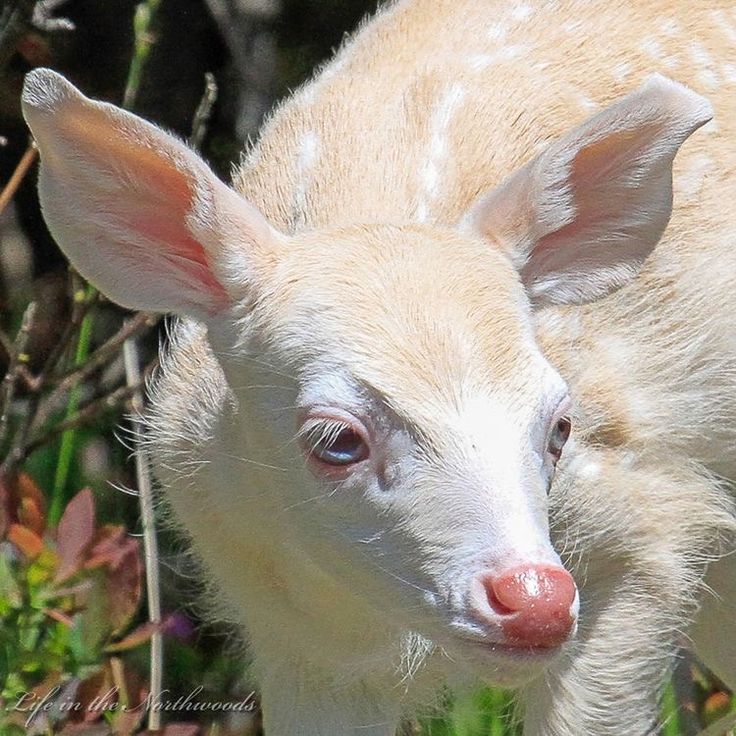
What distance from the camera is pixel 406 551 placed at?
3066mm

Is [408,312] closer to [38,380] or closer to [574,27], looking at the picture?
[574,27]

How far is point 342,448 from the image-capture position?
312cm

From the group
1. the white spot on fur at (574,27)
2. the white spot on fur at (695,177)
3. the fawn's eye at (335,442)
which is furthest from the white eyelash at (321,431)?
the white spot on fur at (574,27)

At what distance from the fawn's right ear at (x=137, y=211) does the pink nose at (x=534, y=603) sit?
88 cm

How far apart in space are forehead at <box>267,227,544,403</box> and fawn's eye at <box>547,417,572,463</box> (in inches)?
4.4

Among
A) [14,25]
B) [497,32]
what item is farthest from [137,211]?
[14,25]

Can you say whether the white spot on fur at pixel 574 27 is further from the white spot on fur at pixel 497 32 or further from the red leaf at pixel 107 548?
the red leaf at pixel 107 548

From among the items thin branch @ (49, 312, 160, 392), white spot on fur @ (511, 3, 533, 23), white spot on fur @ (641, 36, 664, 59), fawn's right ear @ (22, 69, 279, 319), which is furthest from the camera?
thin branch @ (49, 312, 160, 392)

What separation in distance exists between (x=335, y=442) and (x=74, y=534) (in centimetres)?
124

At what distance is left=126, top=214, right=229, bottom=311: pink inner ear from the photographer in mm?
3445

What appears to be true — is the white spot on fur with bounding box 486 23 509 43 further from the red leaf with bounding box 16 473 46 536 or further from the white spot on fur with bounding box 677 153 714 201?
the red leaf with bounding box 16 473 46 536

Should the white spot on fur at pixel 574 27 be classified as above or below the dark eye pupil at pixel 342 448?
above

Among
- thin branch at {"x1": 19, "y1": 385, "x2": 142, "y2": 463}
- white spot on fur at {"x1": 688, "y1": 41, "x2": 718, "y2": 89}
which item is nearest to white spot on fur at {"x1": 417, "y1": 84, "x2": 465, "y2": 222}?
white spot on fur at {"x1": 688, "y1": 41, "x2": 718, "y2": 89}

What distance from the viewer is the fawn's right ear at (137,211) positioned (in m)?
3.25
